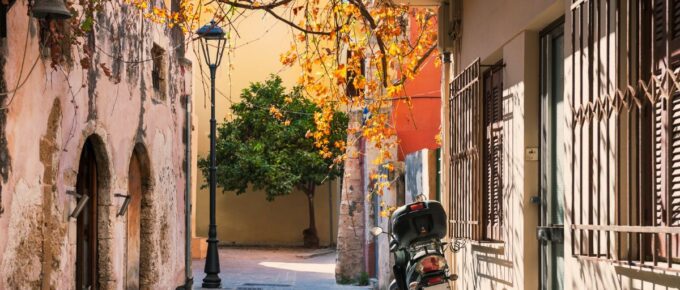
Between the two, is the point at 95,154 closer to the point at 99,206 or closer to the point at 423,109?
the point at 99,206

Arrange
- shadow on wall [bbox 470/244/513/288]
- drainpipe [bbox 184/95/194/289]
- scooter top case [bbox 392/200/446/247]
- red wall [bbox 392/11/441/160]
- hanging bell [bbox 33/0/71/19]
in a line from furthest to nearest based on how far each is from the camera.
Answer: drainpipe [bbox 184/95/194/289] < red wall [bbox 392/11/441/160] < hanging bell [bbox 33/0/71/19] < scooter top case [bbox 392/200/446/247] < shadow on wall [bbox 470/244/513/288]

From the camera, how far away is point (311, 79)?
501 inches

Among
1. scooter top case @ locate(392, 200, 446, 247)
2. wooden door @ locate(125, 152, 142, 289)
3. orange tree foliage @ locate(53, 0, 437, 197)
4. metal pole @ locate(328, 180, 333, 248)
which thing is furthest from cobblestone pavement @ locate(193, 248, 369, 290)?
scooter top case @ locate(392, 200, 446, 247)

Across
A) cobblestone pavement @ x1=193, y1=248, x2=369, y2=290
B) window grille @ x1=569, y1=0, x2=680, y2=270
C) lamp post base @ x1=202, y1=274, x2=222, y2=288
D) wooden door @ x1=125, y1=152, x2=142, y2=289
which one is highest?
window grille @ x1=569, y1=0, x2=680, y2=270

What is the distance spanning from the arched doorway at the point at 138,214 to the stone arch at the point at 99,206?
200 centimetres

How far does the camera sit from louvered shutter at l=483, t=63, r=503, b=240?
893 centimetres

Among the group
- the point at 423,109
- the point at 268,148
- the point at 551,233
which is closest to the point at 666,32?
the point at 551,233

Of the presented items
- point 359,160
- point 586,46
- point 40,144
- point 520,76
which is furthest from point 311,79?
point 359,160

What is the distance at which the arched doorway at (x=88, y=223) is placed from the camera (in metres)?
13.7

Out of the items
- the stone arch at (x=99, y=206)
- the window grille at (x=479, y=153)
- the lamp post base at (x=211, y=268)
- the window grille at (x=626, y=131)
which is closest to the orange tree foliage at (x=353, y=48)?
the window grille at (x=479, y=153)

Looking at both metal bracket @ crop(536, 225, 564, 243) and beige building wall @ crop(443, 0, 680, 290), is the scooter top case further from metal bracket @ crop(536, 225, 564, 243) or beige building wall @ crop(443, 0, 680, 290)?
metal bracket @ crop(536, 225, 564, 243)

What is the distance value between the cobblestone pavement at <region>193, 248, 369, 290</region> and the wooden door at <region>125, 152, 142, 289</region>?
13.7ft

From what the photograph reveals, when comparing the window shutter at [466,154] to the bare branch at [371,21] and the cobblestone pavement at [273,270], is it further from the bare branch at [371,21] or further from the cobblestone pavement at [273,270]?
the cobblestone pavement at [273,270]

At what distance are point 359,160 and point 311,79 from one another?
10.6 metres
